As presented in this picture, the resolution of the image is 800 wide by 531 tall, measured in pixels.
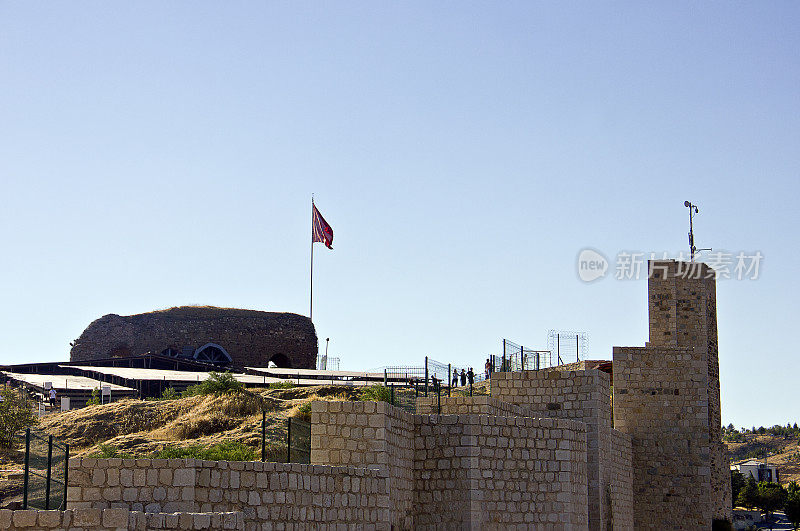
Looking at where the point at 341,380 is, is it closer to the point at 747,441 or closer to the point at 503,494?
the point at 503,494

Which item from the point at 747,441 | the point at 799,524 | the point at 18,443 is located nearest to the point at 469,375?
the point at 18,443

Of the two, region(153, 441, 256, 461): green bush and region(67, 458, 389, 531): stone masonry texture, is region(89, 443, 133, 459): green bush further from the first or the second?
region(67, 458, 389, 531): stone masonry texture

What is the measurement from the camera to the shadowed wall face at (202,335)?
Answer: 46844mm

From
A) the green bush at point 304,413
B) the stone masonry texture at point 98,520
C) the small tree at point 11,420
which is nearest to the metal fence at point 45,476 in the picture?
the stone masonry texture at point 98,520

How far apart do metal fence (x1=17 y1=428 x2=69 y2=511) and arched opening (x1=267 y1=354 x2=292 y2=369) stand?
122 feet

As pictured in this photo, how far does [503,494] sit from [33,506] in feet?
25.9

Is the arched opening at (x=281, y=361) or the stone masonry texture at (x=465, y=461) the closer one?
the stone masonry texture at (x=465, y=461)

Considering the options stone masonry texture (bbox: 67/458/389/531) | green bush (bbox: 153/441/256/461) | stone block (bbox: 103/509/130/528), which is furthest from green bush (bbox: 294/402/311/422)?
stone block (bbox: 103/509/130/528)

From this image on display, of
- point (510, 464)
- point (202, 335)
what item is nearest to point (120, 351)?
point (202, 335)

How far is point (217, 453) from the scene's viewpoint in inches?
651

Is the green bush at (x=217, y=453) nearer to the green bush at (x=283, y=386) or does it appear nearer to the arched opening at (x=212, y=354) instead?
the green bush at (x=283, y=386)

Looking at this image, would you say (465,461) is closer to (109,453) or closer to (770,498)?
(109,453)

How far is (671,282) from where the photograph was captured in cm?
2702

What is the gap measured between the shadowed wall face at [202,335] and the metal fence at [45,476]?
35875mm
